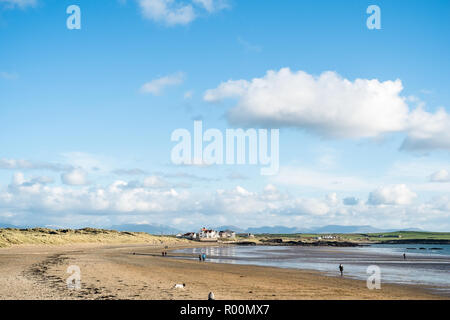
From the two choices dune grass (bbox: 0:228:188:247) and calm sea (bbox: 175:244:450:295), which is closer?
calm sea (bbox: 175:244:450:295)

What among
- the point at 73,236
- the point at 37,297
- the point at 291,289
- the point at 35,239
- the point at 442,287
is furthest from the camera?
the point at 73,236

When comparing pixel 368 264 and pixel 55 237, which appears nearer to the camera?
pixel 368 264

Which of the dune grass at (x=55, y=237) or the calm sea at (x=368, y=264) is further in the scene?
the dune grass at (x=55, y=237)

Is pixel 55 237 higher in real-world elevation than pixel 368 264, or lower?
lower

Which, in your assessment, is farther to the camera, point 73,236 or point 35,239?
point 73,236

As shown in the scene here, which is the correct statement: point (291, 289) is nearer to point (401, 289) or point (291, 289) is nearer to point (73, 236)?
point (401, 289)

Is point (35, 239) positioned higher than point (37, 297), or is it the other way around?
point (37, 297)
